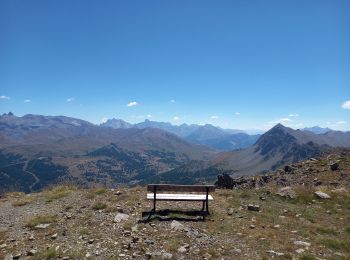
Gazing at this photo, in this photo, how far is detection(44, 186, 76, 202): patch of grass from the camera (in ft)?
71.8

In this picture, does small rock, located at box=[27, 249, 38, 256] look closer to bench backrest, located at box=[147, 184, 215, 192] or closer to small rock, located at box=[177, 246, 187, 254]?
small rock, located at box=[177, 246, 187, 254]

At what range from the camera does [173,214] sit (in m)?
17.5

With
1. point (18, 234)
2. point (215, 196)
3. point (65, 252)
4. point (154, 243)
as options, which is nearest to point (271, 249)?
point (154, 243)

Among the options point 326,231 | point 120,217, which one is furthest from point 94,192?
point 326,231

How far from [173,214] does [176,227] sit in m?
2.17

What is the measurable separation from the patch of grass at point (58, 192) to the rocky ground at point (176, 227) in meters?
0.07

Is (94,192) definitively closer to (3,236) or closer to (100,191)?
(100,191)

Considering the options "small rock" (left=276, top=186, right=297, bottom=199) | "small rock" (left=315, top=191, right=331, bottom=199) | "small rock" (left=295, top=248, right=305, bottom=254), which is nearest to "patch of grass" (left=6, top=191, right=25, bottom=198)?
"small rock" (left=276, top=186, right=297, bottom=199)

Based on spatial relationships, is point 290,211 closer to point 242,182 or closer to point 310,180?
point 310,180

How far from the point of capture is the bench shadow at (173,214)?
16672 millimetres

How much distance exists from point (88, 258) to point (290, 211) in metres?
11.9

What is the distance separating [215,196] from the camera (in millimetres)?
22406

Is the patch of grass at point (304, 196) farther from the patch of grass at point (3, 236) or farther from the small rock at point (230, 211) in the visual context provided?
the patch of grass at point (3, 236)

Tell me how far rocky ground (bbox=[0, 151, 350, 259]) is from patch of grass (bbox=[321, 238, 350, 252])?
4 centimetres
